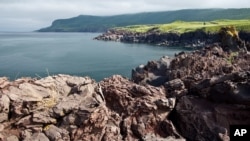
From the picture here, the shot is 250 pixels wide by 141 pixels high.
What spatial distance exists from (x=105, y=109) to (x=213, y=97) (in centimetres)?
1267

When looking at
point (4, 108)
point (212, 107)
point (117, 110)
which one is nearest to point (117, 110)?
point (117, 110)

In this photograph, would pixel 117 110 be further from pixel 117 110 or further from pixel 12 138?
pixel 12 138

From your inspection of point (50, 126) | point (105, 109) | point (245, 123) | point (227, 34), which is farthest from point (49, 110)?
point (227, 34)

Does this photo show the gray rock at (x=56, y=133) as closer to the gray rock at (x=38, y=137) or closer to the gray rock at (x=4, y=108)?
the gray rock at (x=38, y=137)

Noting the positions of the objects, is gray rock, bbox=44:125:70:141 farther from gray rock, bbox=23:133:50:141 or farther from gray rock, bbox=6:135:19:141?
gray rock, bbox=6:135:19:141

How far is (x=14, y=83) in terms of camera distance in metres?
45.8

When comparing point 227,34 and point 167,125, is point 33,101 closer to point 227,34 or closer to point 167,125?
point 167,125

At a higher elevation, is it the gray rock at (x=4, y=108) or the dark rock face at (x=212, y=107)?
the gray rock at (x=4, y=108)

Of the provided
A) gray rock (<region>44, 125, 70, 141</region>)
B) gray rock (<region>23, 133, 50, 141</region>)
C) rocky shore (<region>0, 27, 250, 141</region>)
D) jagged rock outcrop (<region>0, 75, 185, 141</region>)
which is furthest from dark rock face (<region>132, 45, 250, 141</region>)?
gray rock (<region>23, 133, 50, 141</region>)

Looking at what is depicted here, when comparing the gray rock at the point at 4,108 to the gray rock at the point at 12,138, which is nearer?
the gray rock at the point at 12,138

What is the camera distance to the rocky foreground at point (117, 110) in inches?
1622

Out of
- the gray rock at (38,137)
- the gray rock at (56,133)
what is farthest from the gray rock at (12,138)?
the gray rock at (56,133)

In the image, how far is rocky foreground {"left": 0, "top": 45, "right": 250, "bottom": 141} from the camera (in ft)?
135

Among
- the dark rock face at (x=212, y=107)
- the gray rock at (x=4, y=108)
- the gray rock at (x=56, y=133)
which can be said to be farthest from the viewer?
the dark rock face at (x=212, y=107)
